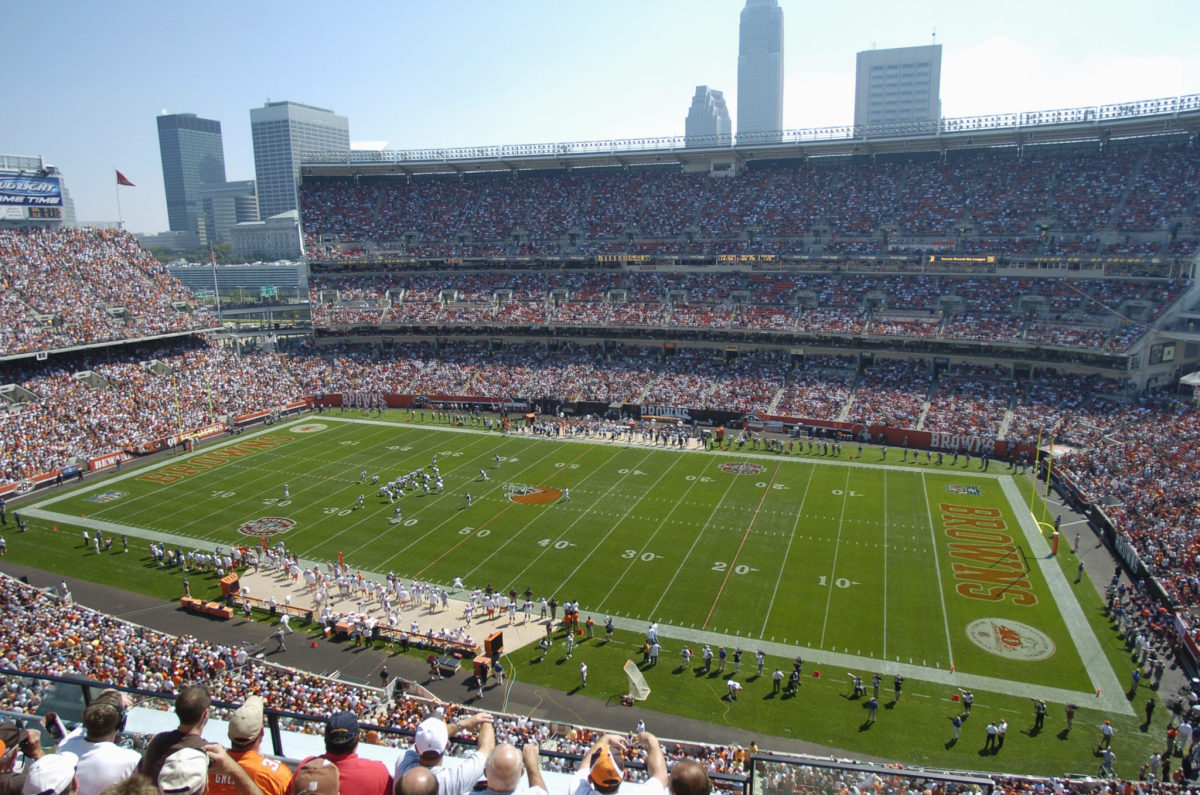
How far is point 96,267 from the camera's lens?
5259 centimetres

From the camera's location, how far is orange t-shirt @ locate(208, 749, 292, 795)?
426cm

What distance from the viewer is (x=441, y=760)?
478 centimetres

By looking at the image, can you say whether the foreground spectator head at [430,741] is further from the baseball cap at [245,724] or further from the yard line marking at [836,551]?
the yard line marking at [836,551]

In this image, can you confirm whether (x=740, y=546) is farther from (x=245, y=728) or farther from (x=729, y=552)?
(x=245, y=728)

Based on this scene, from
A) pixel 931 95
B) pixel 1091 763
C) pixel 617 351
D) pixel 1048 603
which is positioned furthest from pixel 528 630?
pixel 931 95

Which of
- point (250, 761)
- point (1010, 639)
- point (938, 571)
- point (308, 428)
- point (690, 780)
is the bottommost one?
point (1010, 639)

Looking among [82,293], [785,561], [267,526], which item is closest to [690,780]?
[785,561]

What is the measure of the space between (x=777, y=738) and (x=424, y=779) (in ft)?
52.6

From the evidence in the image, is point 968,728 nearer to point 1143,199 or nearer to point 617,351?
point 617,351

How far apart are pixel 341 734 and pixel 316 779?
34 centimetres

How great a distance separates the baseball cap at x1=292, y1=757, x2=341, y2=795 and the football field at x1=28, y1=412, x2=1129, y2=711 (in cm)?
1936

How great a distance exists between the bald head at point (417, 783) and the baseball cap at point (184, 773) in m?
1.03

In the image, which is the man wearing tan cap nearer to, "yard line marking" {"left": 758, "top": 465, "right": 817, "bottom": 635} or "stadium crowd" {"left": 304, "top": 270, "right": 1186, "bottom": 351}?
"yard line marking" {"left": 758, "top": 465, "right": 817, "bottom": 635}

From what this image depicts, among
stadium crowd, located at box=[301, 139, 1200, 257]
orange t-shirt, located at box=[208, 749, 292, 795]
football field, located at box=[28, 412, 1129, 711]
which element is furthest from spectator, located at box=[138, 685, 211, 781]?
stadium crowd, located at box=[301, 139, 1200, 257]
